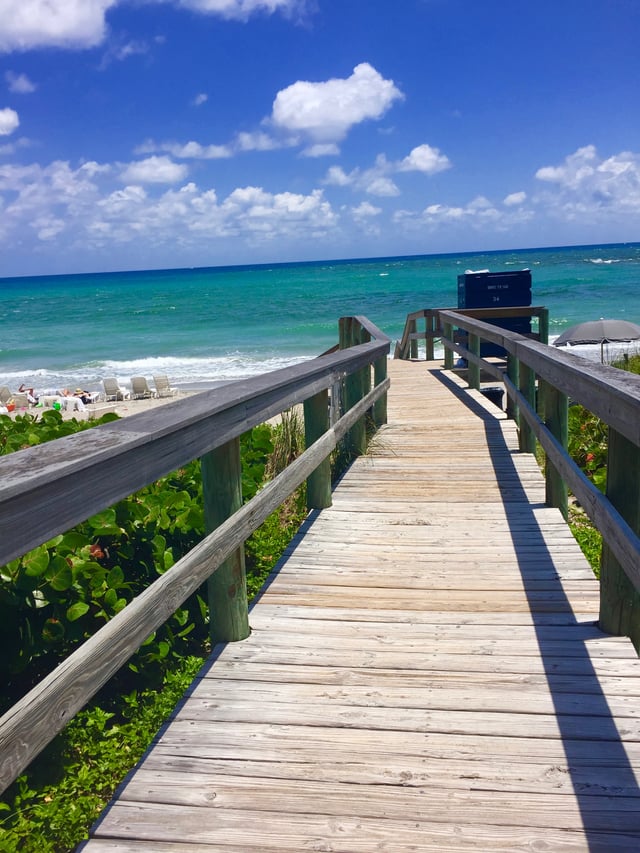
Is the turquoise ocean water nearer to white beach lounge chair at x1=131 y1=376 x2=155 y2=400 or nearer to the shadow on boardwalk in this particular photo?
white beach lounge chair at x1=131 y1=376 x2=155 y2=400

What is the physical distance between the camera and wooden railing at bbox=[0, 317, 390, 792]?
5.12 feet

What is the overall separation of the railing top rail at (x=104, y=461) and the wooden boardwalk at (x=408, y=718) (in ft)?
3.04

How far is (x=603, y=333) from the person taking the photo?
40.1ft

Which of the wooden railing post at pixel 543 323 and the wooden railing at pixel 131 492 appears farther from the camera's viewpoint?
the wooden railing post at pixel 543 323

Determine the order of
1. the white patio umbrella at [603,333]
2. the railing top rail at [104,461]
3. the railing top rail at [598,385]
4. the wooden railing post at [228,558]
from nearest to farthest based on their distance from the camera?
the railing top rail at [104,461], the railing top rail at [598,385], the wooden railing post at [228,558], the white patio umbrella at [603,333]

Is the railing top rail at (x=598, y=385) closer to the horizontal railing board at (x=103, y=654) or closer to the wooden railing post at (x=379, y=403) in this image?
the horizontal railing board at (x=103, y=654)

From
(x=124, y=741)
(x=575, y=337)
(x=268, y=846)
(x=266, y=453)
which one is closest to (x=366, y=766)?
(x=268, y=846)

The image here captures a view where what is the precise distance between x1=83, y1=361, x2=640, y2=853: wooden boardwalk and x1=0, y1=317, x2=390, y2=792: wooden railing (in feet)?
1.46

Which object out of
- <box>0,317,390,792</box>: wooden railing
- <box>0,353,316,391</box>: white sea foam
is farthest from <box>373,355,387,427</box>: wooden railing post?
<box>0,353,316,391</box>: white sea foam

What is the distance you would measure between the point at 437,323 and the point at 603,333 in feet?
15.1

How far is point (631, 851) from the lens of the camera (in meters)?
1.91

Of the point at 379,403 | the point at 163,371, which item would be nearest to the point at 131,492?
the point at 379,403

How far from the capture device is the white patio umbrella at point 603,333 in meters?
12.1

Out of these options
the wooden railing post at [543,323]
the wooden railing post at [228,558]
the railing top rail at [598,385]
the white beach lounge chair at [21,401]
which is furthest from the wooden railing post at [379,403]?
the white beach lounge chair at [21,401]
